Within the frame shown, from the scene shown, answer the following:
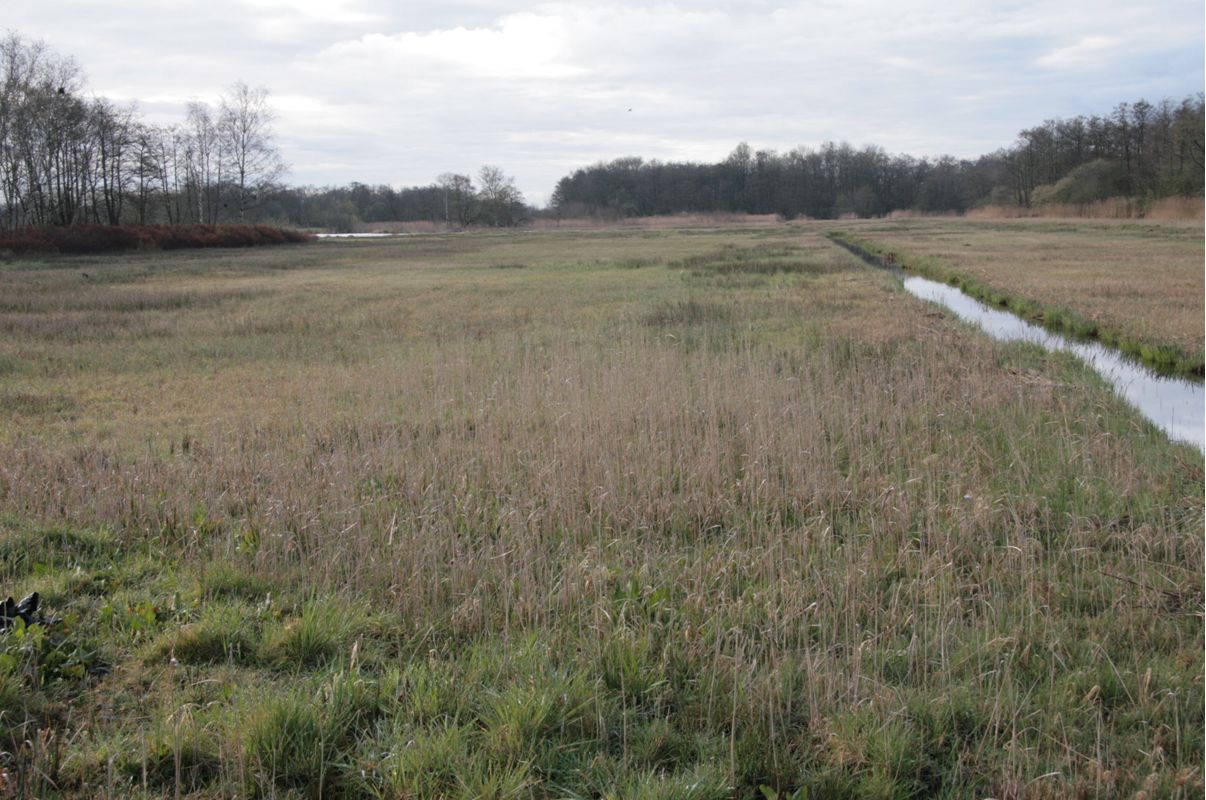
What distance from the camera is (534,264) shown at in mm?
40625

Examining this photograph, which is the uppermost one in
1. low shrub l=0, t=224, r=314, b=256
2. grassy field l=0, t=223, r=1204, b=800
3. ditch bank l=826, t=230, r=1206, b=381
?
low shrub l=0, t=224, r=314, b=256

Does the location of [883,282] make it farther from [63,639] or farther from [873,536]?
[63,639]

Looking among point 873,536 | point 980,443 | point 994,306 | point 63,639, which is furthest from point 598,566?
point 994,306

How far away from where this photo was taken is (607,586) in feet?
18.4

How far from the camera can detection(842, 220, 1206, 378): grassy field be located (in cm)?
1595

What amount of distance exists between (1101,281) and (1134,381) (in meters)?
12.8

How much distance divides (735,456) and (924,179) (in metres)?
140

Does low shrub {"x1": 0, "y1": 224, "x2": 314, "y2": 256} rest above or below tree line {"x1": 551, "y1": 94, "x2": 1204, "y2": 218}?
below

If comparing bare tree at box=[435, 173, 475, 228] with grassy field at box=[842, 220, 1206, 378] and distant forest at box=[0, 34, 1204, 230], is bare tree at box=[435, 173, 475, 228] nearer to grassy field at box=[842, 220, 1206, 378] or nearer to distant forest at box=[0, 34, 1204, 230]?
distant forest at box=[0, 34, 1204, 230]

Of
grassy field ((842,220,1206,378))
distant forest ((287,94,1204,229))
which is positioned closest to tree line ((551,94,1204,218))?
distant forest ((287,94,1204,229))

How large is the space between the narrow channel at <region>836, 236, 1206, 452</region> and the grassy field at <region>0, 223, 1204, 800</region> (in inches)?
35.4

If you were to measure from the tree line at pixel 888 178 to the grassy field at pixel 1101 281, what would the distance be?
44600mm

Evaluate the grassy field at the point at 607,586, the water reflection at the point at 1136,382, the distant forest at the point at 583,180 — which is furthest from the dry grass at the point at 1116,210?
the grassy field at the point at 607,586

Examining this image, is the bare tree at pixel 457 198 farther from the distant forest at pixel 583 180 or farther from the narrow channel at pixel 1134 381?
the narrow channel at pixel 1134 381
